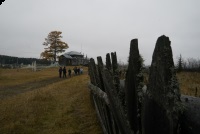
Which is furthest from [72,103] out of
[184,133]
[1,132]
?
[184,133]

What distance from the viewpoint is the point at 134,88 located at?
276 centimetres

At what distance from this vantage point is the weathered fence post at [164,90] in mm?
1905

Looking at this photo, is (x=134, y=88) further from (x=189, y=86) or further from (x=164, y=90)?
(x=189, y=86)

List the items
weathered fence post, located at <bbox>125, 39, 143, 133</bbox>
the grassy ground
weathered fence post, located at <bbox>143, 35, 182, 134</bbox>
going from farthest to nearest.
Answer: the grassy ground
weathered fence post, located at <bbox>125, 39, 143, 133</bbox>
weathered fence post, located at <bbox>143, 35, 182, 134</bbox>

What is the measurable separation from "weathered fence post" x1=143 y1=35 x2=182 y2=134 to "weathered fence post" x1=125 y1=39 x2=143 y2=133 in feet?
1.97

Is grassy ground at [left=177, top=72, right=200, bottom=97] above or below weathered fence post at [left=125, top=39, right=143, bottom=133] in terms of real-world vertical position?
below

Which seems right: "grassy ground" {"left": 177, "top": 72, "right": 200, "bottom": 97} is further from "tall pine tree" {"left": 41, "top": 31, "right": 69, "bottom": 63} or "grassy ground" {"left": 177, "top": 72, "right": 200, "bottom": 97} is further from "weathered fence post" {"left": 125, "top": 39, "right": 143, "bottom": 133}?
"tall pine tree" {"left": 41, "top": 31, "right": 69, "bottom": 63}

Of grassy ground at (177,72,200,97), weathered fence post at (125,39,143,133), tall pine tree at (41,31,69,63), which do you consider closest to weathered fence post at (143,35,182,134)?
Answer: grassy ground at (177,72,200,97)

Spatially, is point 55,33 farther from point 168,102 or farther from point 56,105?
point 168,102

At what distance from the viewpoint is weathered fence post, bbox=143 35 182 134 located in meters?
1.91

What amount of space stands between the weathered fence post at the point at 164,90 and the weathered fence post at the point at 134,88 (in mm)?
601

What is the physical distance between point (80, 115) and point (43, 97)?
3554 mm

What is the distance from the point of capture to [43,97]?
34.6 ft

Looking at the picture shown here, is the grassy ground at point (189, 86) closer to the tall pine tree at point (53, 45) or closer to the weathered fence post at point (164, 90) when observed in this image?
the weathered fence post at point (164, 90)
